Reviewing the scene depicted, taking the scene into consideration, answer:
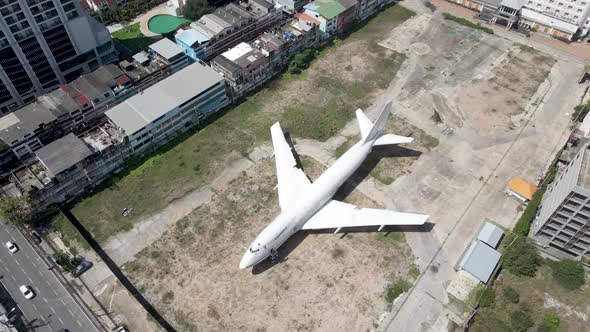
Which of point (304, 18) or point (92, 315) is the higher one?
point (304, 18)

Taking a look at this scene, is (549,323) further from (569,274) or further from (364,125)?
(364,125)

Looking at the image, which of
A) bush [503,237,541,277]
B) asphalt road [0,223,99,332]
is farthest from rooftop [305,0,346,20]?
asphalt road [0,223,99,332]

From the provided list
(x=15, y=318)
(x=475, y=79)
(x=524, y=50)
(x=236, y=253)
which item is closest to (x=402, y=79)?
(x=475, y=79)

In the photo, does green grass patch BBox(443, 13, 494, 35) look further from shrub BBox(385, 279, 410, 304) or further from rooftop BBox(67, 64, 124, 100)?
rooftop BBox(67, 64, 124, 100)

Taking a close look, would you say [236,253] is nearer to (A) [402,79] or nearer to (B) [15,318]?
(B) [15,318]

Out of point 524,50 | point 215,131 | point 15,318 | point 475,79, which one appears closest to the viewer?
point 15,318

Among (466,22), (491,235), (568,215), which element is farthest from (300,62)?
(568,215)
